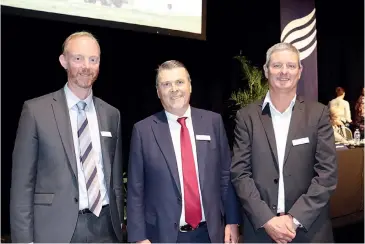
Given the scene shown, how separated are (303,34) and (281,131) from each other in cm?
471

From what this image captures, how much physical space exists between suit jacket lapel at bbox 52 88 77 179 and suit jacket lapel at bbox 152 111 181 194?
0.45 m

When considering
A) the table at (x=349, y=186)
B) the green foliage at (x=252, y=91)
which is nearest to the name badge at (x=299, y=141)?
the table at (x=349, y=186)

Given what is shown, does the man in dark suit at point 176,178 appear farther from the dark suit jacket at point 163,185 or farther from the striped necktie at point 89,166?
the striped necktie at point 89,166

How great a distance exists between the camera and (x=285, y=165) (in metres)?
2.09

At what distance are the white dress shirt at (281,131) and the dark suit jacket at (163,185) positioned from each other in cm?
27

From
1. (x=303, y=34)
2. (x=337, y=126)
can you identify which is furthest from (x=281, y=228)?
(x=303, y=34)

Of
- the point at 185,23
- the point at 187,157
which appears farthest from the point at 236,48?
the point at 187,157

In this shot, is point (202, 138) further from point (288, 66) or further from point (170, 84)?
point (288, 66)

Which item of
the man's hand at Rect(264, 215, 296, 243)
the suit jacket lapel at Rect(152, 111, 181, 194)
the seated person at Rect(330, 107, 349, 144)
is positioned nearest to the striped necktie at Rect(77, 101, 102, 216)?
the suit jacket lapel at Rect(152, 111, 181, 194)

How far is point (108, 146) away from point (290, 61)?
112cm

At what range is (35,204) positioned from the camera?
2029mm

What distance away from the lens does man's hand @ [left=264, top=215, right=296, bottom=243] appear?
2027 millimetres

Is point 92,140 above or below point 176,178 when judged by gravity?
above

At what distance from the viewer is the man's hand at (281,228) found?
203cm
